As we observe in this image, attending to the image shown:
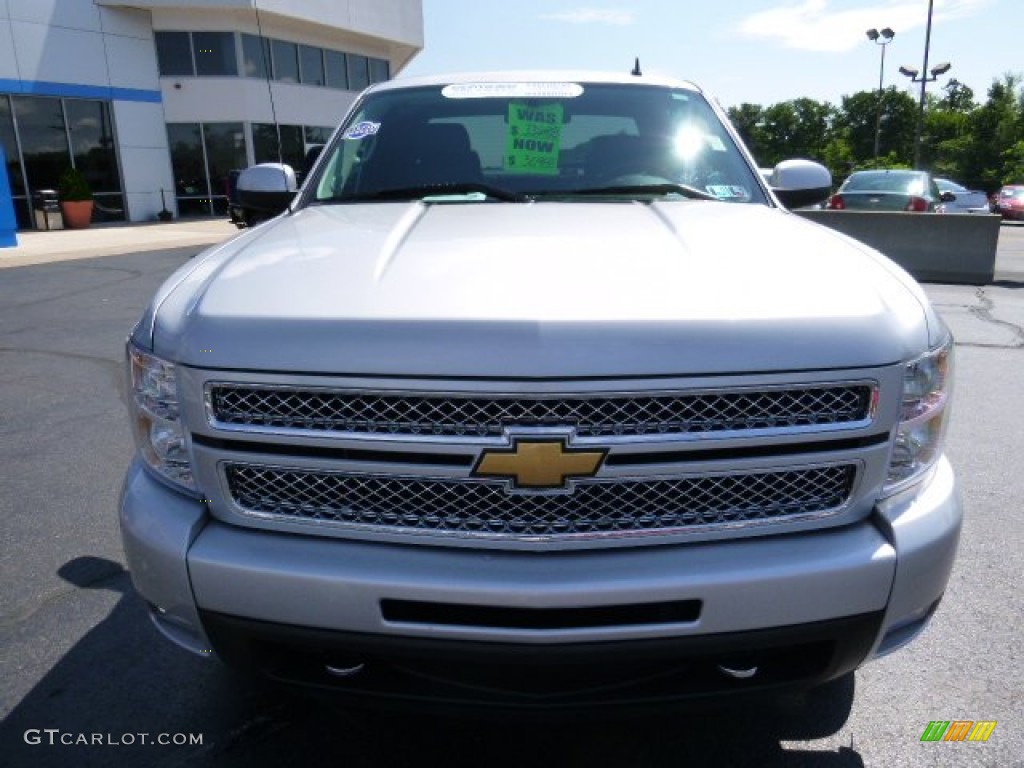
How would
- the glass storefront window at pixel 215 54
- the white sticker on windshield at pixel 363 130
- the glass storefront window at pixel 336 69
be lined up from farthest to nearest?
the glass storefront window at pixel 336 69 < the glass storefront window at pixel 215 54 < the white sticker on windshield at pixel 363 130

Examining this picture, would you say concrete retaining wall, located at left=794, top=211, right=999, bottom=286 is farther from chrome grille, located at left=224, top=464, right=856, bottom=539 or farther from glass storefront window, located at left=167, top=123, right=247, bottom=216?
glass storefront window, located at left=167, top=123, right=247, bottom=216

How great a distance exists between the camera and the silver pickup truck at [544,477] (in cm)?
165

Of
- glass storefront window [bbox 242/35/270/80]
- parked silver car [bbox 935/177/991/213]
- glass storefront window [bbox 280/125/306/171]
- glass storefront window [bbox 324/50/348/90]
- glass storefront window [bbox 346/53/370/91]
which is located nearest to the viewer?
parked silver car [bbox 935/177/991/213]

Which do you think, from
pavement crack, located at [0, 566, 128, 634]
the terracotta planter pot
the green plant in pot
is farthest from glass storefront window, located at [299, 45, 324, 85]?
pavement crack, located at [0, 566, 128, 634]

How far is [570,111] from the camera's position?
10.8 ft

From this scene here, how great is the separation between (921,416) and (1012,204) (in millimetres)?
28338

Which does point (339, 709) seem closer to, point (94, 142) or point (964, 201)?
point (94, 142)

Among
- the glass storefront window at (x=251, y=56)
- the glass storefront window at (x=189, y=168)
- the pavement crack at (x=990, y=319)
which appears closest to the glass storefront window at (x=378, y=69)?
the glass storefront window at (x=251, y=56)

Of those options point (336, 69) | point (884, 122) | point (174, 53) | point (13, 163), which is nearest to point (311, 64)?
point (336, 69)

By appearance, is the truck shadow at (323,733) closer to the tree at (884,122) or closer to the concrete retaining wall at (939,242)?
the concrete retaining wall at (939,242)

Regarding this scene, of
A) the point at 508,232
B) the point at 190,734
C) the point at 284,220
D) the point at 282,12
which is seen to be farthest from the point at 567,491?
the point at 282,12

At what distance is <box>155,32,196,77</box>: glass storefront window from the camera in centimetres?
2386

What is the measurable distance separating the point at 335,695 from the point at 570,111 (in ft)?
7.93

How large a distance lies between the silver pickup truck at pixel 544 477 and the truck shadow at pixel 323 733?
1.54 ft
